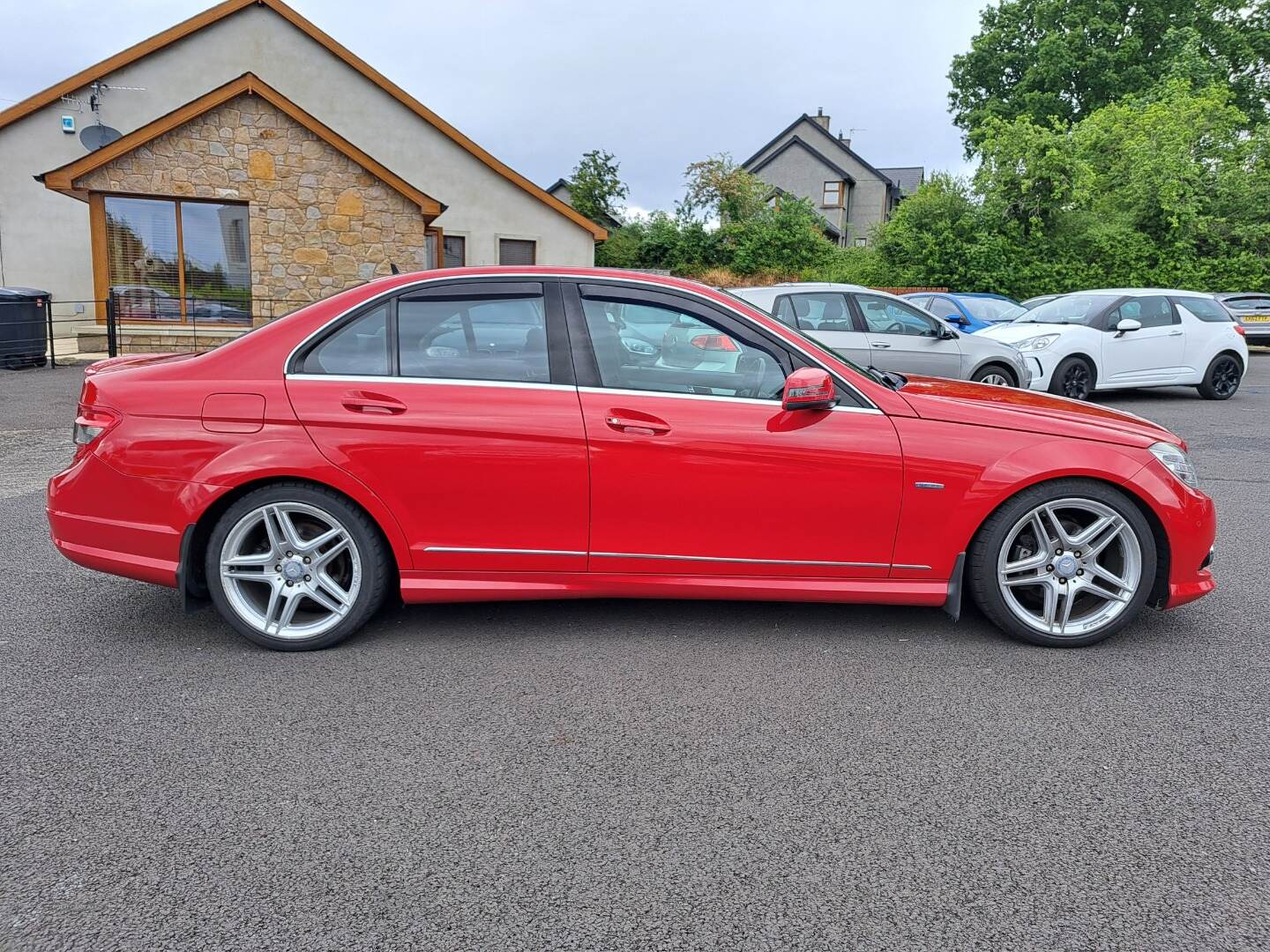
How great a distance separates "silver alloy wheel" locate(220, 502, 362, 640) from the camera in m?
4.02

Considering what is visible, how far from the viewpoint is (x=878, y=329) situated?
10.9 m

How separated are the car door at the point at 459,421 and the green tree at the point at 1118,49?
45.2m

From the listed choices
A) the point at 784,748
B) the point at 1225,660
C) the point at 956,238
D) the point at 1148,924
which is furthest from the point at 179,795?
the point at 956,238

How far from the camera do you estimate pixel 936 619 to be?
453 centimetres

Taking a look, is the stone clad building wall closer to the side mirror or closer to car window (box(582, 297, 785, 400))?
car window (box(582, 297, 785, 400))

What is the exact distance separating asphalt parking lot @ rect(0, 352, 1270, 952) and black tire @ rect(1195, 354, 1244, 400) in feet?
35.5

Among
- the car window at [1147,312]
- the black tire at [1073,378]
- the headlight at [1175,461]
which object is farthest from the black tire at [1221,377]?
the headlight at [1175,461]

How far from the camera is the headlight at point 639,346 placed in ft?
13.6

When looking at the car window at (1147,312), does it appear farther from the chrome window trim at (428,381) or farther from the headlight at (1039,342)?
the chrome window trim at (428,381)

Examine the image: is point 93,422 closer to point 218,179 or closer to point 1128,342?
point 1128,342

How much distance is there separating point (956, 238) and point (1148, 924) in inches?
1026

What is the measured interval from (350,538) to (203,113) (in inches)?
607

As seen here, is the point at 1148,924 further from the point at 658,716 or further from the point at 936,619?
the point at 936,619

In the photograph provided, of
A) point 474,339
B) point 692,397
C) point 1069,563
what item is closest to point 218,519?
point 474,339
